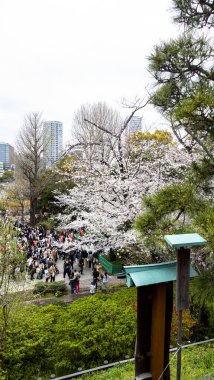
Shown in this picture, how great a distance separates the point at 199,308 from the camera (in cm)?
852

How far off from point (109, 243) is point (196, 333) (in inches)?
255

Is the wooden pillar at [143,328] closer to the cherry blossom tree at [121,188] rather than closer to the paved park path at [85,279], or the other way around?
the cherry blossom tree at [121,188]

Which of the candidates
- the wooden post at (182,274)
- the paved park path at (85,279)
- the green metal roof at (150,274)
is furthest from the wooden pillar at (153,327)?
the paved park path at (85,279)

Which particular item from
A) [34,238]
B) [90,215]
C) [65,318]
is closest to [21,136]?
[34,238]

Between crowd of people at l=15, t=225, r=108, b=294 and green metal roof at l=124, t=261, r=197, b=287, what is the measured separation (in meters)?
9.11

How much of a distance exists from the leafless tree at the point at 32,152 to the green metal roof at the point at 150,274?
23.8 m

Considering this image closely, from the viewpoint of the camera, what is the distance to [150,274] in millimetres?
3697

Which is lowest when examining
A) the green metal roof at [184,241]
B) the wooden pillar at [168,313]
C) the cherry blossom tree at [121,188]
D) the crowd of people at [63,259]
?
the crowd of people at [63,259]

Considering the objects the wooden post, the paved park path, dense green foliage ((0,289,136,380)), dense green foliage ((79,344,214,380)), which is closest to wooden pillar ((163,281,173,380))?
the wooden post

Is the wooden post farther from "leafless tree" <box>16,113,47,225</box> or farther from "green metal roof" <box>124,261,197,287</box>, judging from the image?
"leafless tree" <box>16,113,47,225</box>

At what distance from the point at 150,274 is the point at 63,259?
1599 centimetres

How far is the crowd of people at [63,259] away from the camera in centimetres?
1391

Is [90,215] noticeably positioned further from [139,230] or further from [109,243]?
[139,230]

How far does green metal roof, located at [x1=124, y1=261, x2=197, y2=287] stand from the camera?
3617 millimetres
